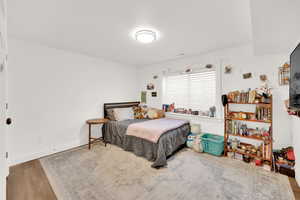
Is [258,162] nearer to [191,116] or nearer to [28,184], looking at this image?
[191,116]

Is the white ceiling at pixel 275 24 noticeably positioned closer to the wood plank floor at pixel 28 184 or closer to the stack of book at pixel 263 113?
the stack of book at pixel 263 113

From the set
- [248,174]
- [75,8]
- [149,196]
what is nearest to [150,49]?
[75,8]

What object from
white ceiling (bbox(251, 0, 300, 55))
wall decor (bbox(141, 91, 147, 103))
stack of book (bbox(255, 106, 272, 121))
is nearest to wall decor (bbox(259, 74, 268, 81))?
white ceiling (bbox(251, 0, 300, 55))

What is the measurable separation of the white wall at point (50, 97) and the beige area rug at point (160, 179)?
0.47m

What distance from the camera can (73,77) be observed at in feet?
10.1

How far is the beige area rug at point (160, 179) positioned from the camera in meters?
1.63

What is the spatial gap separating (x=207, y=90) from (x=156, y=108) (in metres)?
1.67

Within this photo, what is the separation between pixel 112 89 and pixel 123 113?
82cm

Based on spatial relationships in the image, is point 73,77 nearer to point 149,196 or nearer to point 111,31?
point 111,31

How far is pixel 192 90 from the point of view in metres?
3.56

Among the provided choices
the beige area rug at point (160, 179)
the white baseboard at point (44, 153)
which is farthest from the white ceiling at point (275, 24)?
the white baseboard at point (44, 153)

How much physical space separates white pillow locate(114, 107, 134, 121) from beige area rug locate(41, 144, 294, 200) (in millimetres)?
1191

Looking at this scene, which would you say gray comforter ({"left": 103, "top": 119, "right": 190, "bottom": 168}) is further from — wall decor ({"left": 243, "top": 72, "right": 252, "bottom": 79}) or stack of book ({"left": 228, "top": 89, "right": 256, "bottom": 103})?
wall decor ({"left": 243, "top": 72, "right": 252, "bottom": 79})

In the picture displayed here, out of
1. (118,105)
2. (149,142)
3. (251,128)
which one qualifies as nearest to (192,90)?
(251,128)
